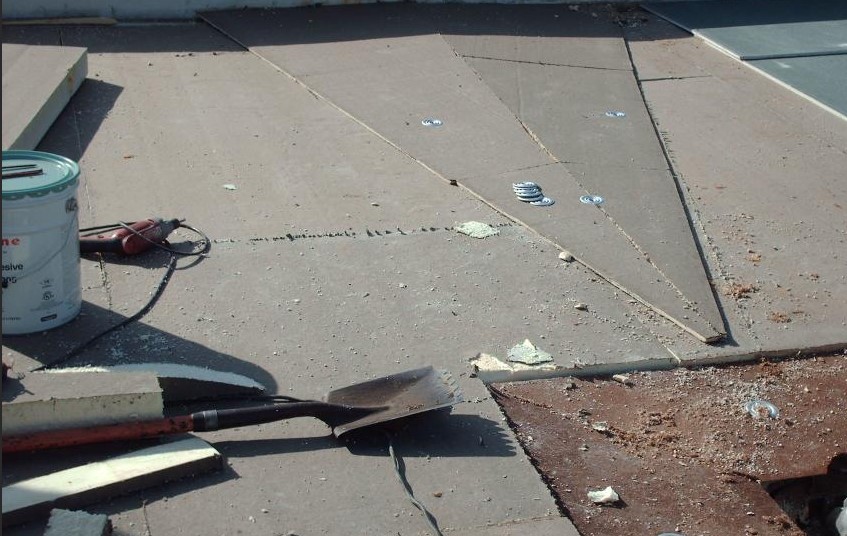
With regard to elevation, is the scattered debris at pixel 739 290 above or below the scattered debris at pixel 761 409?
above

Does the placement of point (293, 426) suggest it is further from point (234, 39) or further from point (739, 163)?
point (234, 39)

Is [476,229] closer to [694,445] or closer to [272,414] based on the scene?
[694,445]

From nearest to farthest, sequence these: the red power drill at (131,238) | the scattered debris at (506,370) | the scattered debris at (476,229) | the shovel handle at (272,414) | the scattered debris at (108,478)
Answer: the scattered debris at (108,478)
the shovel handle at (272,414)
the scattered debris at (506,370)
the red power drill at (131,238)
the scattered debris at (476,229)

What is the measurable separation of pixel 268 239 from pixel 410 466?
1813mm

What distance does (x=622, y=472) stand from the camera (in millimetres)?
3436

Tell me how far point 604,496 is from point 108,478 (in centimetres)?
161

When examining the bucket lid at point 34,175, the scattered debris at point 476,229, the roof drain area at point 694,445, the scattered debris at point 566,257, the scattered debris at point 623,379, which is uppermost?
the bucket lid at point 34,175

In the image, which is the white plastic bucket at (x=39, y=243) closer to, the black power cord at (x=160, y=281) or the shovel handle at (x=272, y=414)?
the black power cord at (x=160, y=281)

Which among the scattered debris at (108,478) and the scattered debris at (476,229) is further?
the scattered debris at (476,229)

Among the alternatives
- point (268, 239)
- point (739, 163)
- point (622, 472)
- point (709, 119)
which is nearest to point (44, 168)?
point (268, 239)

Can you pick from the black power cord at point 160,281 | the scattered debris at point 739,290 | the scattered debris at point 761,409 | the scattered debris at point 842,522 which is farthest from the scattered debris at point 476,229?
the scattered debris at point 842,522

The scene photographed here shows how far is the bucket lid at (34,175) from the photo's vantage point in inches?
137

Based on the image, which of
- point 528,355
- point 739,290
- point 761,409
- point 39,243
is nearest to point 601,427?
point 528,355

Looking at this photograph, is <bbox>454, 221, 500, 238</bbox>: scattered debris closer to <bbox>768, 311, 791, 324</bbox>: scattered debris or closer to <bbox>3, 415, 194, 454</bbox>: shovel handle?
<bbox>768, 311, 791, 324</bbox>: scattered debris
